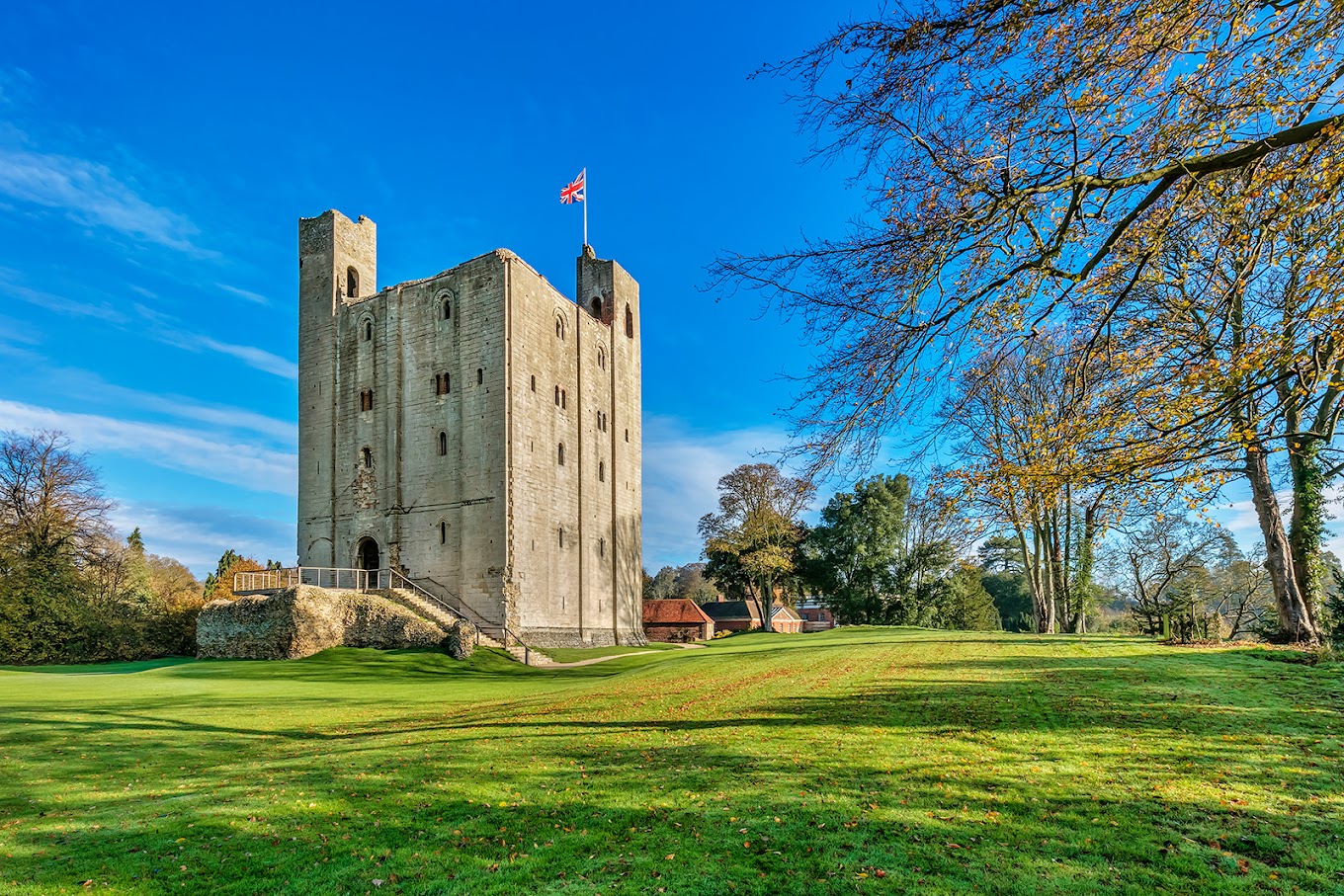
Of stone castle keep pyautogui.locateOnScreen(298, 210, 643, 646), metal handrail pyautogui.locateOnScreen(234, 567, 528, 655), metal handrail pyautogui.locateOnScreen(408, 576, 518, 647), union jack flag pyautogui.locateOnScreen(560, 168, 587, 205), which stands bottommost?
metal handrail pyautogui.locateOnScreen(408, 576, 518, 647)

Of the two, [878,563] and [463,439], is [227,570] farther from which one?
[878,563]

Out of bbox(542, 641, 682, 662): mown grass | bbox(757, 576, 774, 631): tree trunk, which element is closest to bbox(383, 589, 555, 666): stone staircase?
bbox(542, 641, 682, 662): mown grass

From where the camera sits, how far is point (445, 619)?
30953 mm

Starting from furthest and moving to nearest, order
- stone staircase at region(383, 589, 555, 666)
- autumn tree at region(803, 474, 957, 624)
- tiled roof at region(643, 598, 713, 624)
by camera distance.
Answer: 1. tiled roof at region(643, 598, 713, 624)
2. autumn tree at region(803, 474, 957, 624)
3. stone staircase at region(383, 589, 555, 666)

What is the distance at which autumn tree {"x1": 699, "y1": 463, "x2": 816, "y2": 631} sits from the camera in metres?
52.8

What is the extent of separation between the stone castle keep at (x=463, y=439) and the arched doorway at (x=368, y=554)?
72mm

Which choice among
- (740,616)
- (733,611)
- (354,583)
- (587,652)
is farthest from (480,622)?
(733,611)

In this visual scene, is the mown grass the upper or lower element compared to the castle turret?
lower

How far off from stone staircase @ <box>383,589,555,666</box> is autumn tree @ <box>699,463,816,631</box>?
2439cm

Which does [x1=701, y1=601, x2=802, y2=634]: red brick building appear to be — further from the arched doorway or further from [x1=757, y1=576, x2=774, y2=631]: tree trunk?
the arched doorway

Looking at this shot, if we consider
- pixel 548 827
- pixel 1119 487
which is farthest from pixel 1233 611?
pixel 548 827

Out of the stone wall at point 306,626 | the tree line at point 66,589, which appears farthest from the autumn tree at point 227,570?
the stone wall at point 306,626

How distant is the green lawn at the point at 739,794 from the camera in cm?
502

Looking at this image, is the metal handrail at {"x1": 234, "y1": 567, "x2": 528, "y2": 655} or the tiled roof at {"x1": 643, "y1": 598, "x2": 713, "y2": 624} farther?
the tiled roof at {"x1": 643, "y1": 598, "x2": 713, "y2": 624}
